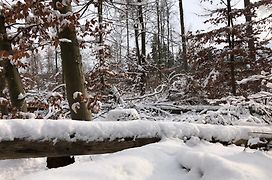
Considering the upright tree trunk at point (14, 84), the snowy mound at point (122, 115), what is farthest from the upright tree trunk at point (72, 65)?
the upright tree trunk at point (14, 84)

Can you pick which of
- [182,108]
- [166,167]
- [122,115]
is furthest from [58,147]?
[182,108]

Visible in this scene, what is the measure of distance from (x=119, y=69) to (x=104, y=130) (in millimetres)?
11739

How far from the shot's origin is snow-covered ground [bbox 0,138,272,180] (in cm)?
276

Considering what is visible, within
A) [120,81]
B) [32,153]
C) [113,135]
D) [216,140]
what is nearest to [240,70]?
[120,81]

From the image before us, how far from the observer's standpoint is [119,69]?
50.9ft

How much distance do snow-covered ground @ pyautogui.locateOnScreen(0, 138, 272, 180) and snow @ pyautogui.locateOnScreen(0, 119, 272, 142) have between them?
48 cm

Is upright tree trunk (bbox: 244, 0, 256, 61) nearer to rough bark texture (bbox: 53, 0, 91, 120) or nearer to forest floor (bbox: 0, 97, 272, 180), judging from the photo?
rough bark texture (bbox: 53, 0, 91, 120)

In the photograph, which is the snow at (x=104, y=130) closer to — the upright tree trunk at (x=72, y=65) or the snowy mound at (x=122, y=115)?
the upright tree trunk at (x=72, y=65)

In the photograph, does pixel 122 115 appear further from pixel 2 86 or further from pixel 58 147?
pixel 58 147

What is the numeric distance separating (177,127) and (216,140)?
2.03ft

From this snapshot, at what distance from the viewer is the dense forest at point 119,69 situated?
18.1ft

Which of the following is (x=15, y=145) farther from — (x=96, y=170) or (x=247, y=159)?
(x=247, y=159)

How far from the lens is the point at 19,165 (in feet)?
15.8

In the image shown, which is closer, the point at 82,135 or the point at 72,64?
the point at 82,135
